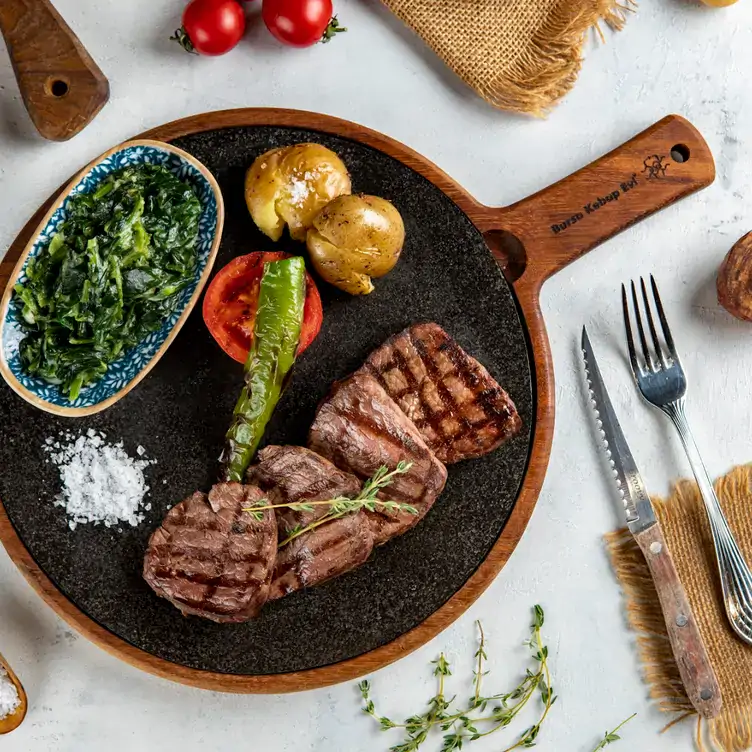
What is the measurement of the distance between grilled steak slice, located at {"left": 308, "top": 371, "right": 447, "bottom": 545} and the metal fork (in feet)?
4.17

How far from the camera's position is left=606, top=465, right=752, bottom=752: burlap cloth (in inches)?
158

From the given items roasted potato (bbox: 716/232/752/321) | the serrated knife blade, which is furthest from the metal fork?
roasted potato (bbox: 716/232/752/321)

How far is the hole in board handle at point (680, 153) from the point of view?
3.96m

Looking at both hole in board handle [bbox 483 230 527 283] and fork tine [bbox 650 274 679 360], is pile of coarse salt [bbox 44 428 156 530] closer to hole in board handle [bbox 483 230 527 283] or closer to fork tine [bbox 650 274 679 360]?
hole in board handle [bbox 483 230 527 283]

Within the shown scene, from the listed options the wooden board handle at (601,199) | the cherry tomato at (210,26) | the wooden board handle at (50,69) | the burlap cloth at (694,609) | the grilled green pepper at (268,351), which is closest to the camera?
the grilled green pepper at (268,351)

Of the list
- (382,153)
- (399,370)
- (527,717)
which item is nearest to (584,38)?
(382,153)

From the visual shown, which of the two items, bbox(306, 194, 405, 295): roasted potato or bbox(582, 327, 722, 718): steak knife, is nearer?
bbox(306, 194, 405, 295): roasted potato

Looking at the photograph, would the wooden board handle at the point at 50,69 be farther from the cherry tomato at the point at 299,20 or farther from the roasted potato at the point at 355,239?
the roasted potato at the point at 355,239

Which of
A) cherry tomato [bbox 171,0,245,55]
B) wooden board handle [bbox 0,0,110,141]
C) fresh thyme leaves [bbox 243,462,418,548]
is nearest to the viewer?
fresh thyme leaves [bbox 243,462,418,548]

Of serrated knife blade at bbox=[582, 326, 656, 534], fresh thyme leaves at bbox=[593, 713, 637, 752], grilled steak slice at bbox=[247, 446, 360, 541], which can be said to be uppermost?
grilled steak slice at bbox=[247, 446, 360, 541]

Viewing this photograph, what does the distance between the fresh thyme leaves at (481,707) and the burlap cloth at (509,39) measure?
2630mm

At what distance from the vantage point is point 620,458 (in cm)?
400

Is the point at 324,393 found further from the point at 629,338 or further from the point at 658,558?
the point at 658,558

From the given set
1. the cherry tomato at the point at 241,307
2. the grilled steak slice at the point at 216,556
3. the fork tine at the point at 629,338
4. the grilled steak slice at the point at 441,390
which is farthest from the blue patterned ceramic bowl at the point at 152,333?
the fork tine at the point at 629,338
